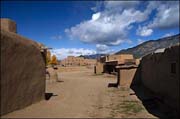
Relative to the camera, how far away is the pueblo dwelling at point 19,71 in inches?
403

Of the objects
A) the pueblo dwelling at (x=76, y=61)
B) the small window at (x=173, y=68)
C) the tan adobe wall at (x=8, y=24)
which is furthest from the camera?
the pueblo dwelling at (x=76, y=61)

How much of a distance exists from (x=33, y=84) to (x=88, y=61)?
78.1 m

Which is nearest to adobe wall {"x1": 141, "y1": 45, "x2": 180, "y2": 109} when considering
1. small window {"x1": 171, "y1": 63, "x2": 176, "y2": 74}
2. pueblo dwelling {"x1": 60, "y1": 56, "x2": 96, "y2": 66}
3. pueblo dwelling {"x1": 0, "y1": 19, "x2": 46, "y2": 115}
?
small window {"x1": 171, "y1": 63, "x2": 176, "y2": 74}

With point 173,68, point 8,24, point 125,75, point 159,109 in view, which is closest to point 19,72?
point 8,24

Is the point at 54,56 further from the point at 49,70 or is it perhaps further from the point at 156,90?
the point at 156,90

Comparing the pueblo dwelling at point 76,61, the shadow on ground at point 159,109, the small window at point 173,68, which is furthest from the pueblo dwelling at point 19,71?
the pueblo dwelling at point 76,61

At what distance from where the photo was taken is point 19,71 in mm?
11477

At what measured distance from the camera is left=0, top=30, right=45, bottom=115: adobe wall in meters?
10.2

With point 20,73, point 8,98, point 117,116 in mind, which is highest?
point 20,73

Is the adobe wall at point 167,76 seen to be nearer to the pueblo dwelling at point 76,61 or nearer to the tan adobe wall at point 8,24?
the tan adobe wall at point 8,24

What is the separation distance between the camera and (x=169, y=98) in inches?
453

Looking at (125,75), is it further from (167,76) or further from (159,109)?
(159,109)

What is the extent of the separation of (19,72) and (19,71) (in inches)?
1.6

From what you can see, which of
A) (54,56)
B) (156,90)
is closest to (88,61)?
(54,56)
